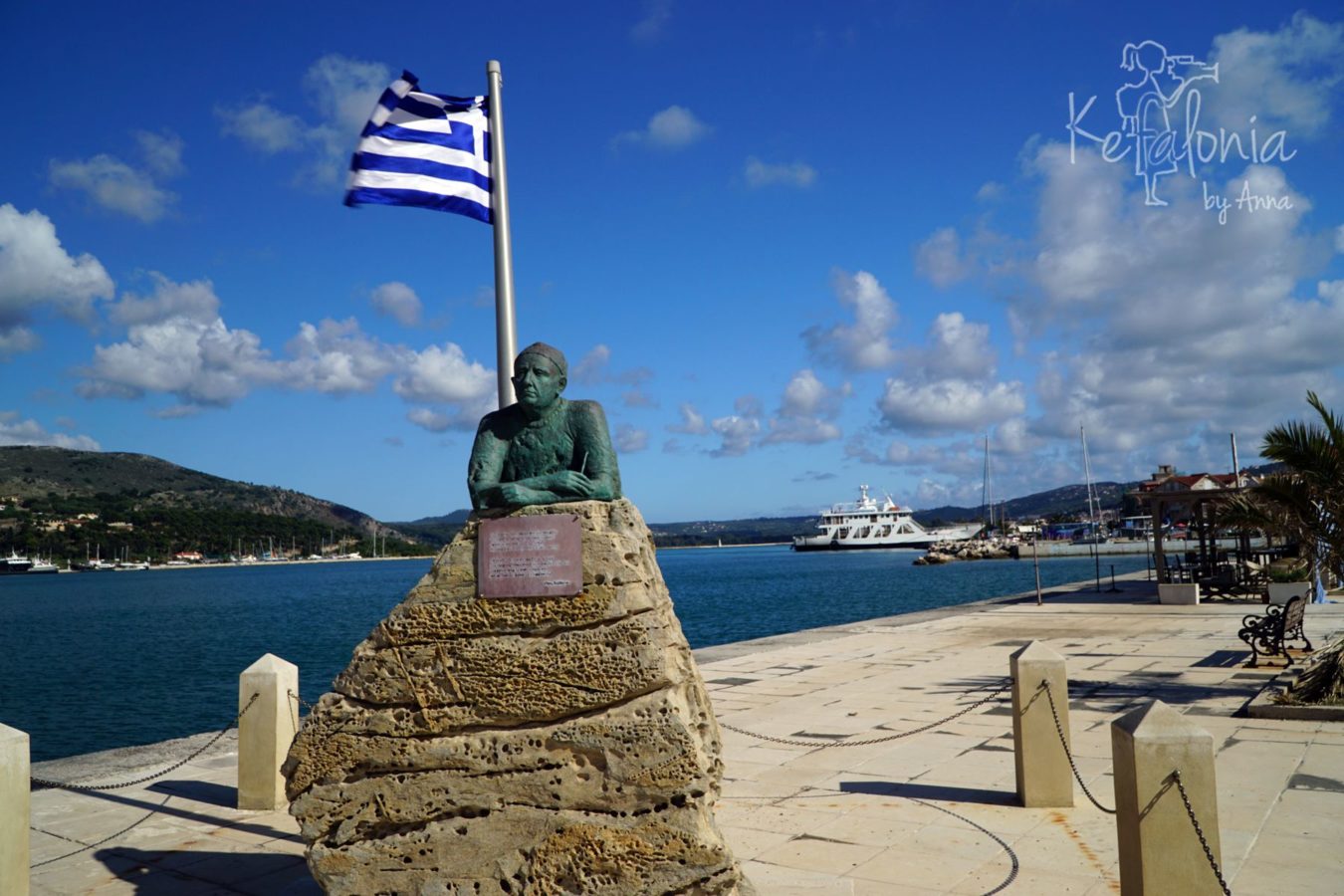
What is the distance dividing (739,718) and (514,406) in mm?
5639

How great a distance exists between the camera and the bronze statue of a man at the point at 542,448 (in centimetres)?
484

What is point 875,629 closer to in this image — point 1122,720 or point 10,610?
point 1122,720

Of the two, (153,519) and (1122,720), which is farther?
(153,519)

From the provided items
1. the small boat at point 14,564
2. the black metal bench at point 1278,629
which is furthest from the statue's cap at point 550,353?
the small boat at point 14,564

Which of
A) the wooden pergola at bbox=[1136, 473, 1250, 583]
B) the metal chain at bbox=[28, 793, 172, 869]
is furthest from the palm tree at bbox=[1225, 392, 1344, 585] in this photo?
the wooden pergola at bbox=[1136, 473, 1250, 583]

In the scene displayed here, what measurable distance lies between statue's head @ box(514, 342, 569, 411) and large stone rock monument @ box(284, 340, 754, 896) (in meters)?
0.46

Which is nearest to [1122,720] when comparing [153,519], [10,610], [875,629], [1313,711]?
[1313,711]

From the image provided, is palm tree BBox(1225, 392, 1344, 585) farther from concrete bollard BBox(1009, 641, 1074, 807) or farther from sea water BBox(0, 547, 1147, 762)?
sea water BBox(0, 547, 1147, 762)

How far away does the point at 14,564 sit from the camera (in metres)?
104

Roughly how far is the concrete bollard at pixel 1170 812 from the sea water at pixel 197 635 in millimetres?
14375

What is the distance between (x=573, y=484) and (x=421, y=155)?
445 cm

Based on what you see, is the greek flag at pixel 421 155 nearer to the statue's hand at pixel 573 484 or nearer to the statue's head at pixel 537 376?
the statue's head at pixel 537 376

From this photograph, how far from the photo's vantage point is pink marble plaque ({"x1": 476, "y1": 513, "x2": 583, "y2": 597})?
4617mm

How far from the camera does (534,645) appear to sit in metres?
4.61
